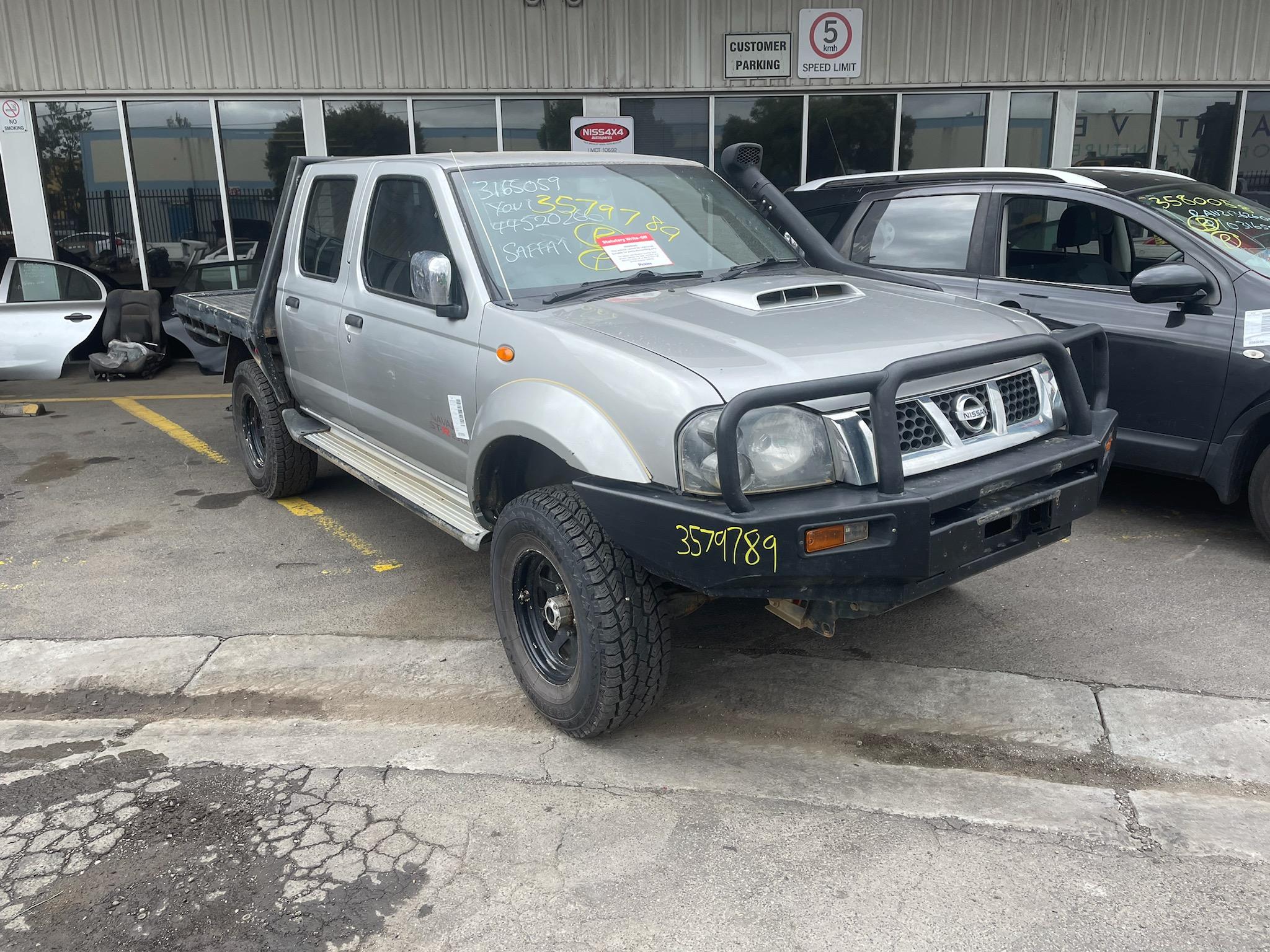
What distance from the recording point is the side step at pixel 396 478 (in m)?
4.12

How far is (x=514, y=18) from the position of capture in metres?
12.0

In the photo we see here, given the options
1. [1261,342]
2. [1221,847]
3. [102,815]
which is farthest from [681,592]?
[1261,342]

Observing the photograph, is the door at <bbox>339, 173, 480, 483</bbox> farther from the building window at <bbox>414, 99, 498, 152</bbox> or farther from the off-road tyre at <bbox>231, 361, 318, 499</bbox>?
the building window at <bbox>414, 99, 498, 152</bbox>

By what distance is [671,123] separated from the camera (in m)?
12.4

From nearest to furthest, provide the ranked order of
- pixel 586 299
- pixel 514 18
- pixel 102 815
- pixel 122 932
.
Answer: pixel 122 932, pixel 102 815, pixel 586 299, pixel 514 18

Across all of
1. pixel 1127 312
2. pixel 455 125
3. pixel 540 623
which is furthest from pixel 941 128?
pixel 540 623

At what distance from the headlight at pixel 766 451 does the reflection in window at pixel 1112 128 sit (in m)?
11.0

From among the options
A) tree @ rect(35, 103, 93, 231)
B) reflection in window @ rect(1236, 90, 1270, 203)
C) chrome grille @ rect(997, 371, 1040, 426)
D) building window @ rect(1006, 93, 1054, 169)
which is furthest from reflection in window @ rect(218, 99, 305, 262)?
reflection in window @ rect(1236, 90, 1270, 203)

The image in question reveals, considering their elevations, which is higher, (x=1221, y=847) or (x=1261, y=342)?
(x=1261, y=342)

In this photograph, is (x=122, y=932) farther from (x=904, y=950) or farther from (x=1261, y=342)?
(x=1261, y=342)

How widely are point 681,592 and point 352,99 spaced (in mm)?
10423

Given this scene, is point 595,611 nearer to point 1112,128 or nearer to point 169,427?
point 169,427

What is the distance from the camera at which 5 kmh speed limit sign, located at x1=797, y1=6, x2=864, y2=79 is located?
12.0 metres

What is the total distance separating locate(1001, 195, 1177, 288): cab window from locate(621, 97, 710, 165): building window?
7.08 metres
